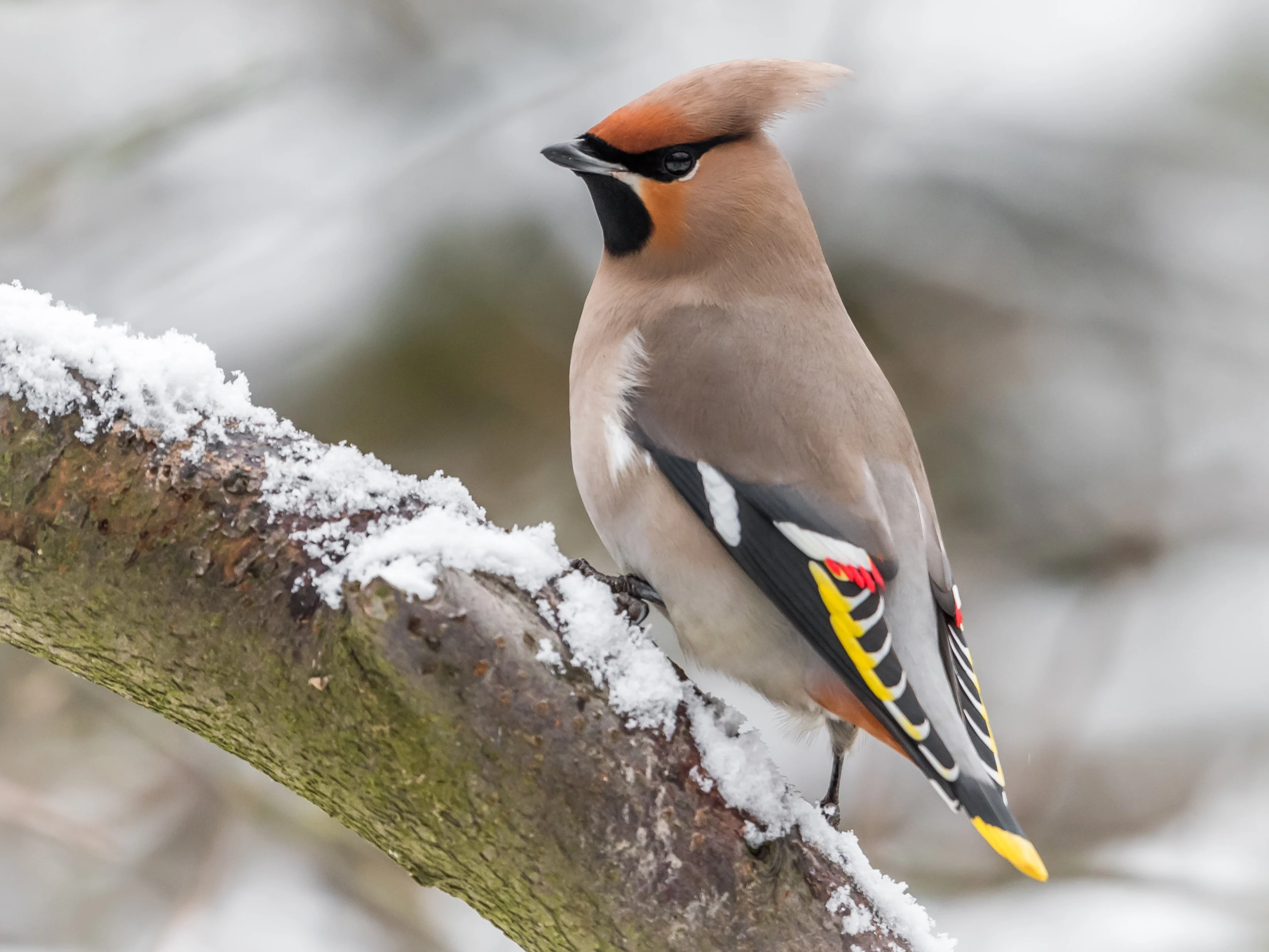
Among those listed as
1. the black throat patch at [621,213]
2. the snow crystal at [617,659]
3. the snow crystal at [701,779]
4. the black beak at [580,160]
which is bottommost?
the snow crystal at [701,779]

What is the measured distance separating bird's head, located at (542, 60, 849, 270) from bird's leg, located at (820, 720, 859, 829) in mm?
1091

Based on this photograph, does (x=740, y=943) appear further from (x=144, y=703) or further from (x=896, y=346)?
(x=896, y=346)

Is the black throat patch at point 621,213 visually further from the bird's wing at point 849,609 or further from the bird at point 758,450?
the bird's wing at point 849,609

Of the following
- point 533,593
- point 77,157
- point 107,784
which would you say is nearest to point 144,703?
point 533,593

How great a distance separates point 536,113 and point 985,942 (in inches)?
120

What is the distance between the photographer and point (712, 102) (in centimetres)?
262

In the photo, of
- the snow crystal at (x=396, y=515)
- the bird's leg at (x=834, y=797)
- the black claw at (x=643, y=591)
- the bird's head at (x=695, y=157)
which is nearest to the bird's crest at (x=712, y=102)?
the bird's head at (x=695, y=157)

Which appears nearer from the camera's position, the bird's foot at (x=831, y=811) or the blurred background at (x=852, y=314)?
the bird's foot at (x=831, y=811)

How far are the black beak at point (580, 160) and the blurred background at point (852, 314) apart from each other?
1.06 m

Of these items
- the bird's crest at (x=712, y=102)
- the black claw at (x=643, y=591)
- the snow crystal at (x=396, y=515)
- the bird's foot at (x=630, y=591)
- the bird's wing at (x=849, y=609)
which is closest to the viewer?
the snow crystal at (x=396, y=515)

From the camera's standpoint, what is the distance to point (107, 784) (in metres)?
3.82

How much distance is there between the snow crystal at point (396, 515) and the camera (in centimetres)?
169

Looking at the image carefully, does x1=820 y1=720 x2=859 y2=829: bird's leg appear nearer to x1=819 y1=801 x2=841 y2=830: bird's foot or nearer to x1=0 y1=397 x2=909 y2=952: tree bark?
x1=819 y1=801 x2=841 y2=830: bird's foot

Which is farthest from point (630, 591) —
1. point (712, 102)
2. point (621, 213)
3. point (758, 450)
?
point (712, 102)
